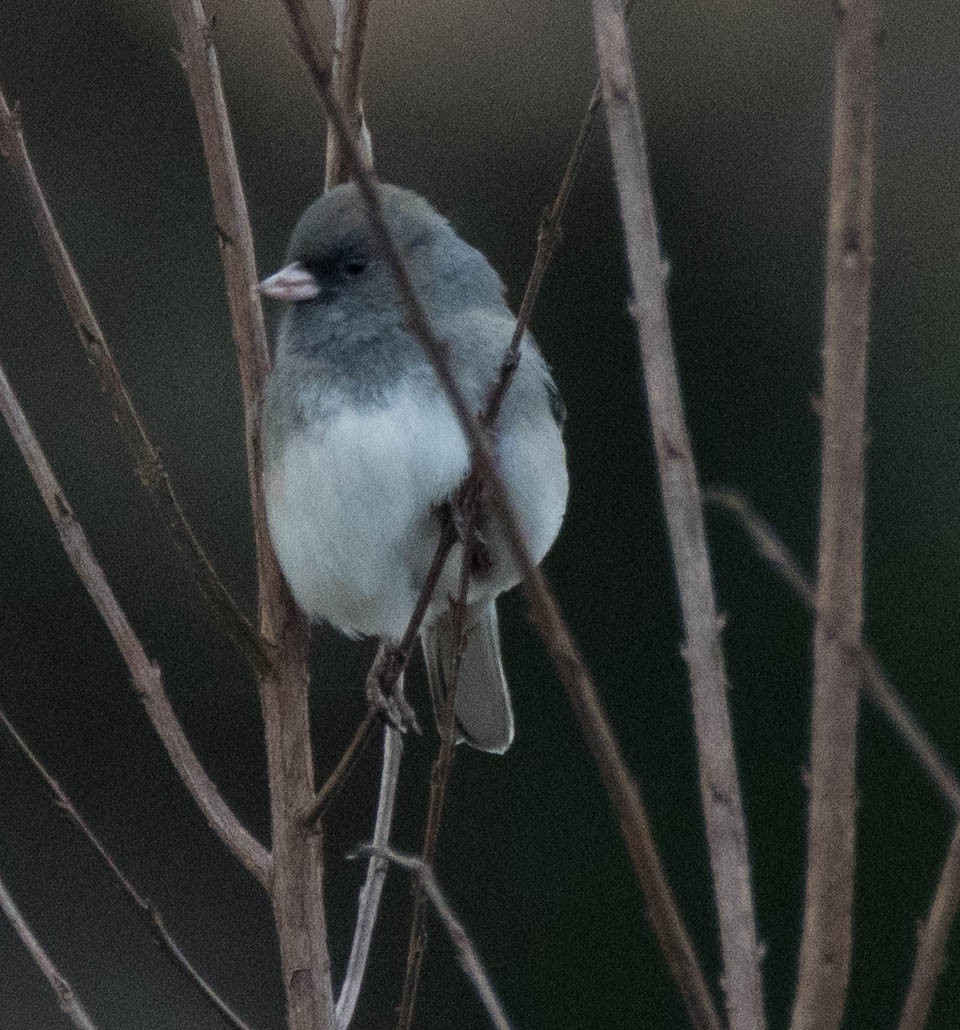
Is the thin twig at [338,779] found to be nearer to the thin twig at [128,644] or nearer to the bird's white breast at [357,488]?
the thin twig at [128,644]

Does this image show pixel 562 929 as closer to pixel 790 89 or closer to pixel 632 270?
pixel 790 89

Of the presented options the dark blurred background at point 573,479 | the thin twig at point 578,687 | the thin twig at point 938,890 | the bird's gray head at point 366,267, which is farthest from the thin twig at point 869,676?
the dark blurred background at point 573,479

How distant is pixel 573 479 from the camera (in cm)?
353

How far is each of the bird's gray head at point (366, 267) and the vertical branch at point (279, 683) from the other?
280mm

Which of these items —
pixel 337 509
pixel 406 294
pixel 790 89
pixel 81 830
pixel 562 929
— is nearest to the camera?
pixel 406 294

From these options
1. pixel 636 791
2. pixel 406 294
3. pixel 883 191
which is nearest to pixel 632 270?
pixel 406 294

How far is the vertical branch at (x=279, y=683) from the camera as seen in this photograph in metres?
1.42

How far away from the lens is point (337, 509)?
190cm

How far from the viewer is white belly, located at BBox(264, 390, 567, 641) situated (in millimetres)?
1853

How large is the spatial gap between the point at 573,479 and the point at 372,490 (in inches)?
66.2

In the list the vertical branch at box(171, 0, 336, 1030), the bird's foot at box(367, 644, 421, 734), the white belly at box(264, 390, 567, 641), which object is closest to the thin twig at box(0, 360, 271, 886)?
the vertical branch at box(171, 0, 336, 1030)

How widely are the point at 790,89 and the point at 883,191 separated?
0.33 m

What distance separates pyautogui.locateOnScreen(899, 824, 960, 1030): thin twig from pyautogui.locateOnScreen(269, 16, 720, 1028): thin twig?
114 millimetres

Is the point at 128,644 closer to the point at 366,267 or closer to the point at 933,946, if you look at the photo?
the point at 366,267
